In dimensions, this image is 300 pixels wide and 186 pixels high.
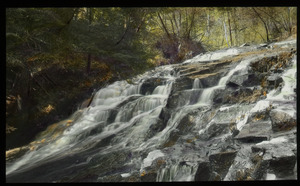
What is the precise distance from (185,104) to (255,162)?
130 cm

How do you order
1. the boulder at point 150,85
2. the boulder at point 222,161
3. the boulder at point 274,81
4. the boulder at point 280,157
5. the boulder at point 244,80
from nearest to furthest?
the boulder at point 280,157, the boulder at point 222,161, the boulder at point 274,81, the boulder at point 244,80, the boulder at point 150,85

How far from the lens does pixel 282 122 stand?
103 inches

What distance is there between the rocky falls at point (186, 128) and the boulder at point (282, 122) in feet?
0.04

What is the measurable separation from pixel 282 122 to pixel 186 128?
129 cm

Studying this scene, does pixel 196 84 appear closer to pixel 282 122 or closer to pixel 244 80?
pixel 244 80

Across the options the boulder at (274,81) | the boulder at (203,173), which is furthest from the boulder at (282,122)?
the boulder at (203,173)

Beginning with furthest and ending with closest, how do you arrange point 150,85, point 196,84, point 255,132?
1. point 150,85
2. point 196,84
3. point 255,132

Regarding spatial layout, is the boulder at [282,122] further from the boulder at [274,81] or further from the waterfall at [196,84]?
the waterfall at [196,84]

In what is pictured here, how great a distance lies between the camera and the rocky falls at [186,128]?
257 centimetres

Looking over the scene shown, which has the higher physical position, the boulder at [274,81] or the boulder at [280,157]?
the boulder at [274,81]

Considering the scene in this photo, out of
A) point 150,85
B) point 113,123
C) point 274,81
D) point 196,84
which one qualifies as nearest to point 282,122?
point 274,81
